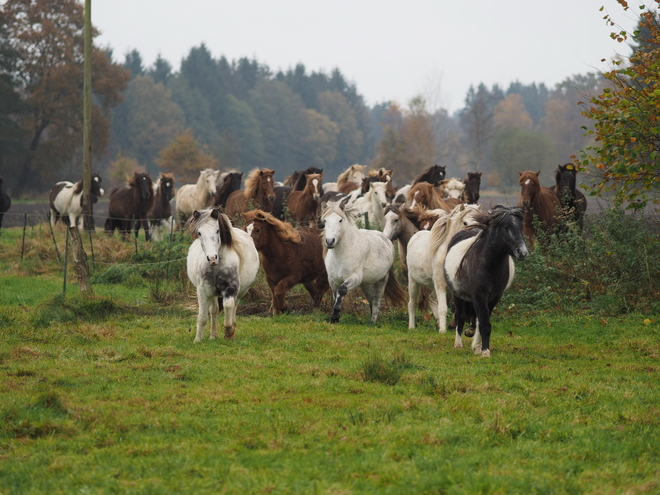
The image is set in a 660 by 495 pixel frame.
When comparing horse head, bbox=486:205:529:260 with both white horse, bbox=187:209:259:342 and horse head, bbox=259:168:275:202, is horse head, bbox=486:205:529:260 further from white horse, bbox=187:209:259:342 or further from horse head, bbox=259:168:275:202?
horse head, bbox=259:168:275:202

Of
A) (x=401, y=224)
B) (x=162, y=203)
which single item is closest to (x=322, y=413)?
(x=401, y=224)

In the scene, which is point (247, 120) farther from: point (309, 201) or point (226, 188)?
point (309, 201)

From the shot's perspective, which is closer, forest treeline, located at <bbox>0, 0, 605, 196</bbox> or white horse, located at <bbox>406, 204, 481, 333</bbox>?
white horse, located at <bbox>406, 204, 481, 333</bbox>

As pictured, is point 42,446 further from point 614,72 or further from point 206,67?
point 206,67

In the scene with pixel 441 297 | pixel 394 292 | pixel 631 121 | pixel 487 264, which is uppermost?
pixel 631 121

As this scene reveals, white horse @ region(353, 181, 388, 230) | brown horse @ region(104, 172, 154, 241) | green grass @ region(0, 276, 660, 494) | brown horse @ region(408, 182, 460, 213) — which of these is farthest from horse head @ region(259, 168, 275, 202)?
green grass @ region(0, 276, 660, 494)

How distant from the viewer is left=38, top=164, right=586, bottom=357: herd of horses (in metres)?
8.85

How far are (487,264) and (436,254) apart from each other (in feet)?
5.83

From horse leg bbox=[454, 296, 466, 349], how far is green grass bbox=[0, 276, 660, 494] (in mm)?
280

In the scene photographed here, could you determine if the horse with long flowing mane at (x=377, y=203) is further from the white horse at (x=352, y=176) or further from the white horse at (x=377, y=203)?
the white horse at (x=352, y=176)

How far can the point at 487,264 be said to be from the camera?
343 inches

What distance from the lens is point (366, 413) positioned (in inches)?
241

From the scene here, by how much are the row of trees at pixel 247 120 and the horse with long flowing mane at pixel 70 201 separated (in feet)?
47.6

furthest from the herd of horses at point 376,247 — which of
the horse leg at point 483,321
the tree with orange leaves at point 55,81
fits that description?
the tree with orange leaves at point 55,81
